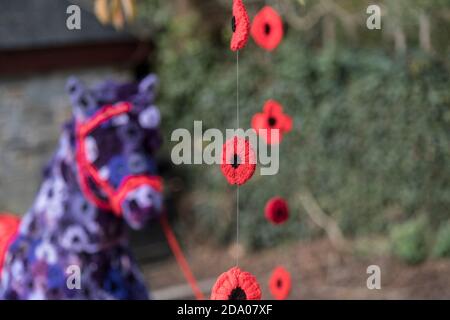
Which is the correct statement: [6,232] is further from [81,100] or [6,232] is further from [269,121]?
[269,121]

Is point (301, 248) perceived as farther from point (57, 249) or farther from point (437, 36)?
point (57, 249)

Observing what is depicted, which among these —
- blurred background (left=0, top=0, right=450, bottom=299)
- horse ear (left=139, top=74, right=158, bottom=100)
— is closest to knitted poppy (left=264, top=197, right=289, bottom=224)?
horse ear (left=139, top=74, right=158, bottom=100)

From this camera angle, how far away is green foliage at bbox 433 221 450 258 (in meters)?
7.83

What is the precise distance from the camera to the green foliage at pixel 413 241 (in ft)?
26.2

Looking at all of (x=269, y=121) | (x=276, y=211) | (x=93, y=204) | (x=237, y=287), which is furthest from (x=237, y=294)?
(x=269, y=121)

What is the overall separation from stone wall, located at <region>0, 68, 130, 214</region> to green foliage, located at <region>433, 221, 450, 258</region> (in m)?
4.49

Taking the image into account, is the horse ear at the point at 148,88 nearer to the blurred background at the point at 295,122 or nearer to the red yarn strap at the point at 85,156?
the red yarn strap at the point at 85,156

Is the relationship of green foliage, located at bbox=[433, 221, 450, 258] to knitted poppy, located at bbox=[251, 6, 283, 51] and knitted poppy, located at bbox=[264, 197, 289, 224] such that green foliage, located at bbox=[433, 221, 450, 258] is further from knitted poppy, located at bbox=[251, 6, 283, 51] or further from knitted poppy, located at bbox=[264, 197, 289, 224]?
knitted poppy, located at bbox=[251, 6, 283, 51]

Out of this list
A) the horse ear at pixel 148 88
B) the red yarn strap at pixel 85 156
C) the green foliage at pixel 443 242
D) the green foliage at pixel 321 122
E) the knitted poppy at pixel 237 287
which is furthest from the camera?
the green foliage at pixel 321 122

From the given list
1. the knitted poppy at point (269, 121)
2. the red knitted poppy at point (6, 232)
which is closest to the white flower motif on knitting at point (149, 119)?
the knitted poppy at point (269, 121)

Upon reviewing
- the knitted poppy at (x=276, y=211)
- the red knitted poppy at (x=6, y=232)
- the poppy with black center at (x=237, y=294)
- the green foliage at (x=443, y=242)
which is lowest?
the green foliage at (x=443, y=242)

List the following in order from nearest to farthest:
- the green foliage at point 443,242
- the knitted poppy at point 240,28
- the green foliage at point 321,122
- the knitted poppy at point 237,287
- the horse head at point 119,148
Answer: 1. the knitted poppy at point 240,28
2. the knitted poppy at point 237,287
3. the horse head at point 119,148
4. the green foliage at point 443,242
5. the green foliage at point 321,122

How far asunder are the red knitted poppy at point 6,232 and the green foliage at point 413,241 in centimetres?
440

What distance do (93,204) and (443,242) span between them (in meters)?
4.67
